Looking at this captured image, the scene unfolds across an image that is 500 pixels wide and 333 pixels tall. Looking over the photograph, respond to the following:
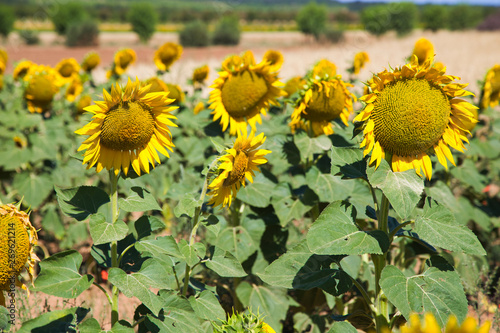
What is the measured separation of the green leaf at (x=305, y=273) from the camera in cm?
190

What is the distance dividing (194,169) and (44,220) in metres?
1.68

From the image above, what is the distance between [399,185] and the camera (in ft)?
5.33

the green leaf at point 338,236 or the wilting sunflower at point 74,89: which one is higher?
the green leaf at point 338,236

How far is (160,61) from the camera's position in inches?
182

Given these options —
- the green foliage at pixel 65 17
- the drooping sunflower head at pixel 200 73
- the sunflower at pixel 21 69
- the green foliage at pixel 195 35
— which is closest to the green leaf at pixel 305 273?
the drooping sunflower head at pixel 200 73

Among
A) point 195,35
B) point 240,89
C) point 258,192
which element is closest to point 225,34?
point 195,35

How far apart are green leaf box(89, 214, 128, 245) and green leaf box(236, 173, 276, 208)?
977mm

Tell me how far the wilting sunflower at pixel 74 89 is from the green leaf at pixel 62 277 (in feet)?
12.0

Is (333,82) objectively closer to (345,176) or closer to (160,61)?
(345,176)

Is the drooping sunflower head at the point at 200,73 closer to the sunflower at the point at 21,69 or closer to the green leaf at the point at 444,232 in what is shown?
the sunflower at the point at 21,69

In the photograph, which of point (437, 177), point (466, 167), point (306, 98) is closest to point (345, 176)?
point (306, 98)

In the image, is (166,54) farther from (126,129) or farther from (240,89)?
(126,129)

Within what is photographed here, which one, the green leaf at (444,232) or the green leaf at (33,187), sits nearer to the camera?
the green leaf at (444,232)

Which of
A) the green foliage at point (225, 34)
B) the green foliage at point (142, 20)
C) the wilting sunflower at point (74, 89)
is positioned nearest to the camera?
the wilting sunflower at point (74, 89)
